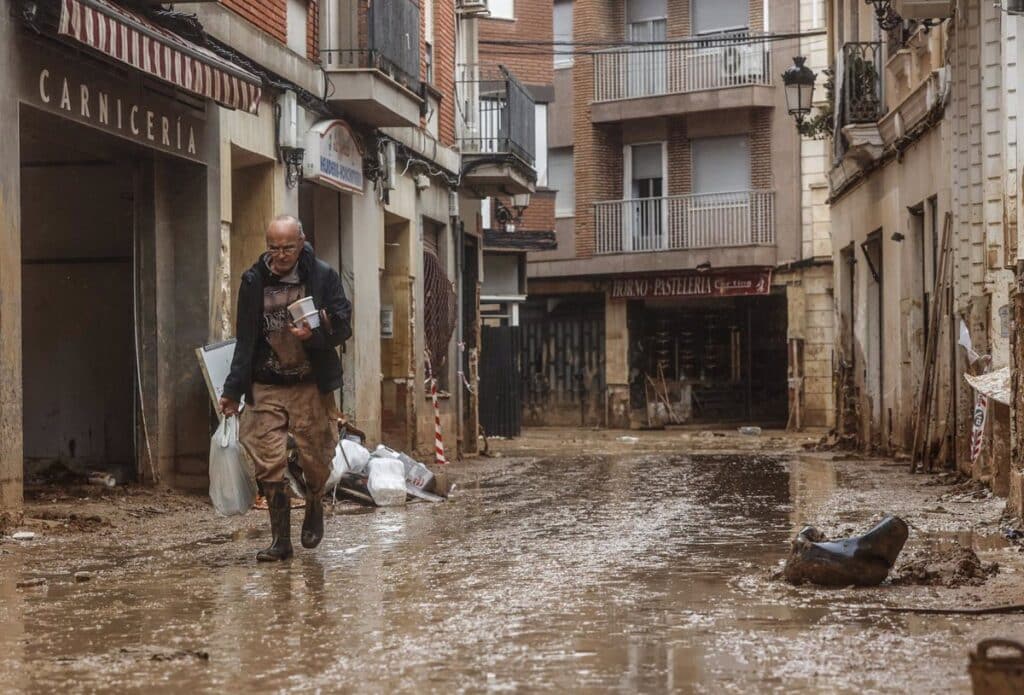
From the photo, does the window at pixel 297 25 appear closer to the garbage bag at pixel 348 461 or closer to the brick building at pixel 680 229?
the garbage bag at pixel 348 461

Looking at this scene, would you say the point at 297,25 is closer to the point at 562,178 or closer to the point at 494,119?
the point at 494,119

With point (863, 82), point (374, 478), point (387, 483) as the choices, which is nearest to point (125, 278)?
point (374, 478)

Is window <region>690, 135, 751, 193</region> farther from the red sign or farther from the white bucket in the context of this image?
the white bucket

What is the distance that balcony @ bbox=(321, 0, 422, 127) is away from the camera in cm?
1797

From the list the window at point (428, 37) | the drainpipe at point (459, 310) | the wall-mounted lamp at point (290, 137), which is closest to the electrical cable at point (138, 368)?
the wall-mounted lamp at point (290, 137)

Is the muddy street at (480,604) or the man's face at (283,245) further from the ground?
the man's face at (283,245)

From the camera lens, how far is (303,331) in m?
9.27

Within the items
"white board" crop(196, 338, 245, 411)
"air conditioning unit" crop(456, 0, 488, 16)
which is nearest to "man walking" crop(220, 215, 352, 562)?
"white board" crop(196, 338, 245, 411)

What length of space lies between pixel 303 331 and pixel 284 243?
1.78 feet

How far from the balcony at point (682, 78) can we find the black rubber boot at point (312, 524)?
2907cm

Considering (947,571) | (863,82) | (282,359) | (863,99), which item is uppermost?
(863,82)

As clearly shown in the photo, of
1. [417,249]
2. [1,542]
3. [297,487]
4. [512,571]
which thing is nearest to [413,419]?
[417,249]

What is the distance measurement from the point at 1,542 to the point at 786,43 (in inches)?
1179

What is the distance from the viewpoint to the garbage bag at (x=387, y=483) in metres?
13.7
